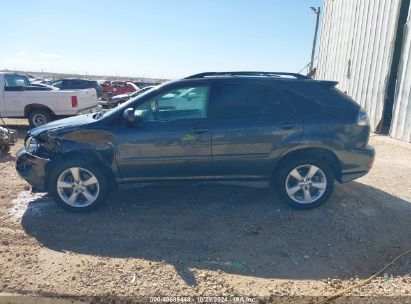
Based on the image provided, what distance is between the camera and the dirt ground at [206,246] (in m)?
3.17

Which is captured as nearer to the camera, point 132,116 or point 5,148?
point 132,116

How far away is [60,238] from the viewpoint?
13.3 feet

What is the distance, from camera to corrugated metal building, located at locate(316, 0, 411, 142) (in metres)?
9.66

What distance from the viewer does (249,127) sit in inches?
175

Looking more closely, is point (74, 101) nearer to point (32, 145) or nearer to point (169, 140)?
point (32, 145)

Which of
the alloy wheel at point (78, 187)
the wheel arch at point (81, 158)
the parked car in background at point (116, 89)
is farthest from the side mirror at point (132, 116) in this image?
the parked car in background at point (116, 89)

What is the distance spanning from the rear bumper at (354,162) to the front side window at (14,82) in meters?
10.5

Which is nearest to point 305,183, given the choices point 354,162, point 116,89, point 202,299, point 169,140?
point 354,162

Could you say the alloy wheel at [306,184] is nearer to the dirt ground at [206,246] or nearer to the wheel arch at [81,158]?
the dirt ground at [206,246]

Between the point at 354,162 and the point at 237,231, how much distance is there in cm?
184

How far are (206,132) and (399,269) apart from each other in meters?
2.57

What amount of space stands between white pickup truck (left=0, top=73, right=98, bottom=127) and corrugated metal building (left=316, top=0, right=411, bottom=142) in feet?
30.2

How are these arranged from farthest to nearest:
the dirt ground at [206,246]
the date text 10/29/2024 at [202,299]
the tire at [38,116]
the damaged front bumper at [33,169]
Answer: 1. the tire at [38,116]
2. the damaged front bumper at [33,169]
3. the dirt ground at [206,246]
4. the date text 10/29/2024 at [202,299]

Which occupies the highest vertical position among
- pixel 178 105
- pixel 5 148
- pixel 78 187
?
pixel 178 105
